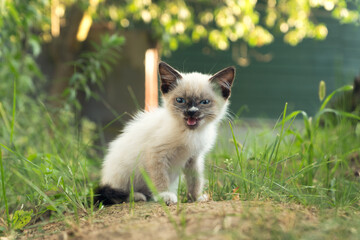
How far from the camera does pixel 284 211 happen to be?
1.89 meters

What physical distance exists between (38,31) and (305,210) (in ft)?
25.8

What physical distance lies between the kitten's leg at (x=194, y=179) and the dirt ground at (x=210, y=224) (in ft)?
2.56

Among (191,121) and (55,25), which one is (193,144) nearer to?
(191,121)

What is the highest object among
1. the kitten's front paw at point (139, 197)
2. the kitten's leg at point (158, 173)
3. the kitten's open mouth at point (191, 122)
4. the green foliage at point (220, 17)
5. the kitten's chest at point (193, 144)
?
the green foliage at point (220, 17)

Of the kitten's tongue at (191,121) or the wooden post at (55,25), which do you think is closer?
the kitten's tongue at (191,121)

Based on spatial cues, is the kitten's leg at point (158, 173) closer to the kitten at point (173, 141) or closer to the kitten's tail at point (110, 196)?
the kitten at point (173, 141)

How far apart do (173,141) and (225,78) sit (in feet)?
2.10

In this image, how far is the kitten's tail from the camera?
2715 mm

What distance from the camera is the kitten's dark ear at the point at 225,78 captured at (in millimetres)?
2854

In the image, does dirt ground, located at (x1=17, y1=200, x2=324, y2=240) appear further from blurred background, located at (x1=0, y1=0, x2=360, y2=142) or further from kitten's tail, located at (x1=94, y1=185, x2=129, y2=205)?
blurred background, located at (x1=0, y1=0, x2=360, y2=142)

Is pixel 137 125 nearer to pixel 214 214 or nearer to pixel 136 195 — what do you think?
pixel 136 195

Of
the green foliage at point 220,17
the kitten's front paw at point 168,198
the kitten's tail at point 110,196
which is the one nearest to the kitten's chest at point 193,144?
the kitten's front paw at point 168,198

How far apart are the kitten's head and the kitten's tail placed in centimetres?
72

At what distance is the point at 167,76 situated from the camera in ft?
9.75
